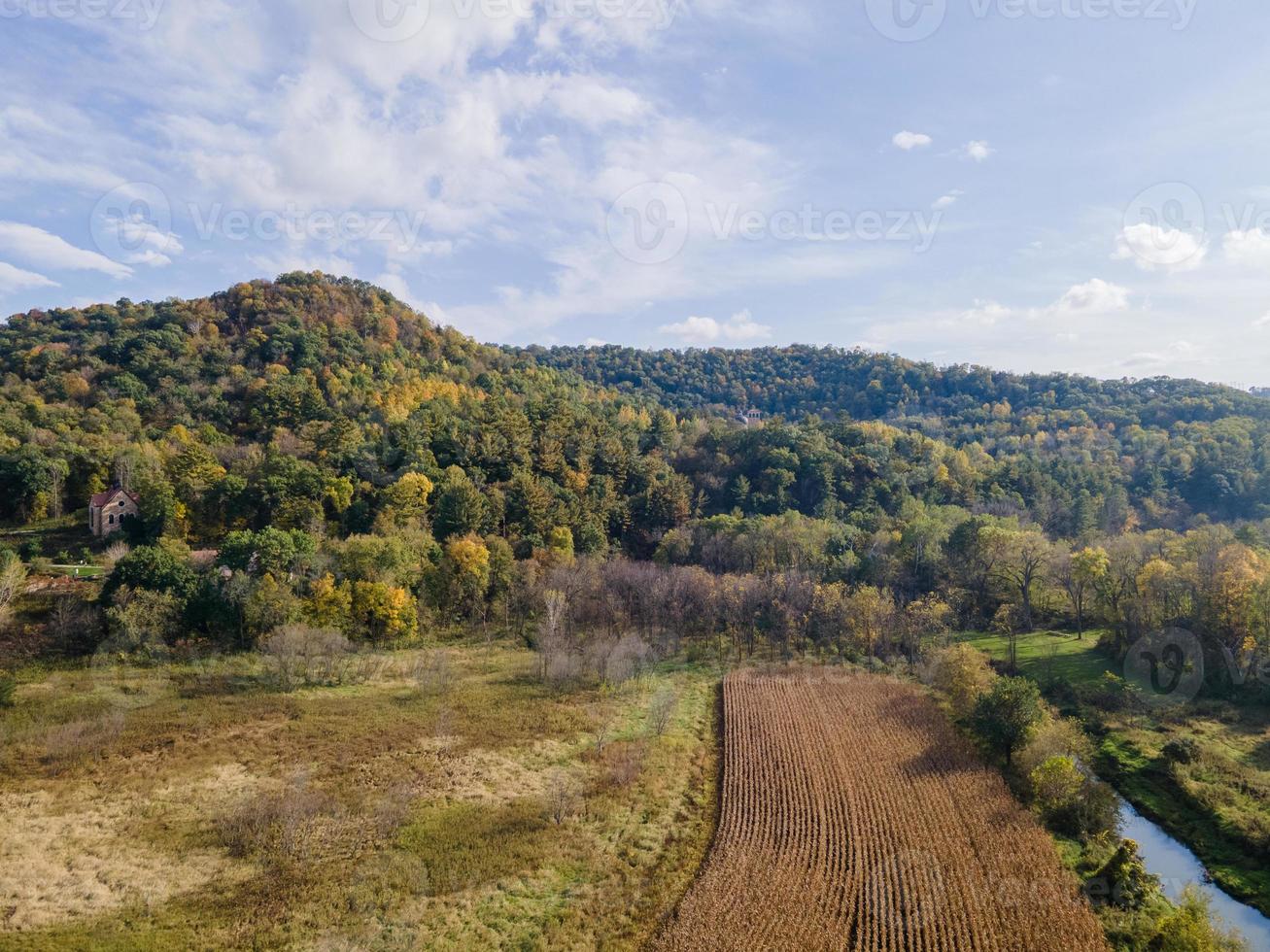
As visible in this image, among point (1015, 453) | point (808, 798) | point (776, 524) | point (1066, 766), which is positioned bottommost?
point (808, 798)

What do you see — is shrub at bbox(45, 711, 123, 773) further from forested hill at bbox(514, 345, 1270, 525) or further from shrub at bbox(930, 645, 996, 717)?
forested hill at bbox(514, 345, 1270, 525)

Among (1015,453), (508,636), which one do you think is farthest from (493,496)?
(1015,453)

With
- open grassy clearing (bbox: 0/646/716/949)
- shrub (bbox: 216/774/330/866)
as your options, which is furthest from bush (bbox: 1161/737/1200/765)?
shrub (bbox: 216/774/330/866)

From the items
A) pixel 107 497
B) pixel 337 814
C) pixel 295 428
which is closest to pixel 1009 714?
pixel 337 814

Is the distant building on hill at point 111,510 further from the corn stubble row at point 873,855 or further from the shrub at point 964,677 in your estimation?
the shrub at point 964,677

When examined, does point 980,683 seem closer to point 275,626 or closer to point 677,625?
point 677,625

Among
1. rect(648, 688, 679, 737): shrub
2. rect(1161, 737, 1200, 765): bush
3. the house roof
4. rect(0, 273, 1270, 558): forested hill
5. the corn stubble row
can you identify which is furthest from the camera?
rect(0, 273, 1270, 558): forested hill

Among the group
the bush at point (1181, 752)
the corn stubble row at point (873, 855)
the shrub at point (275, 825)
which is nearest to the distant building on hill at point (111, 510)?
the shrub at point (275, 825)
